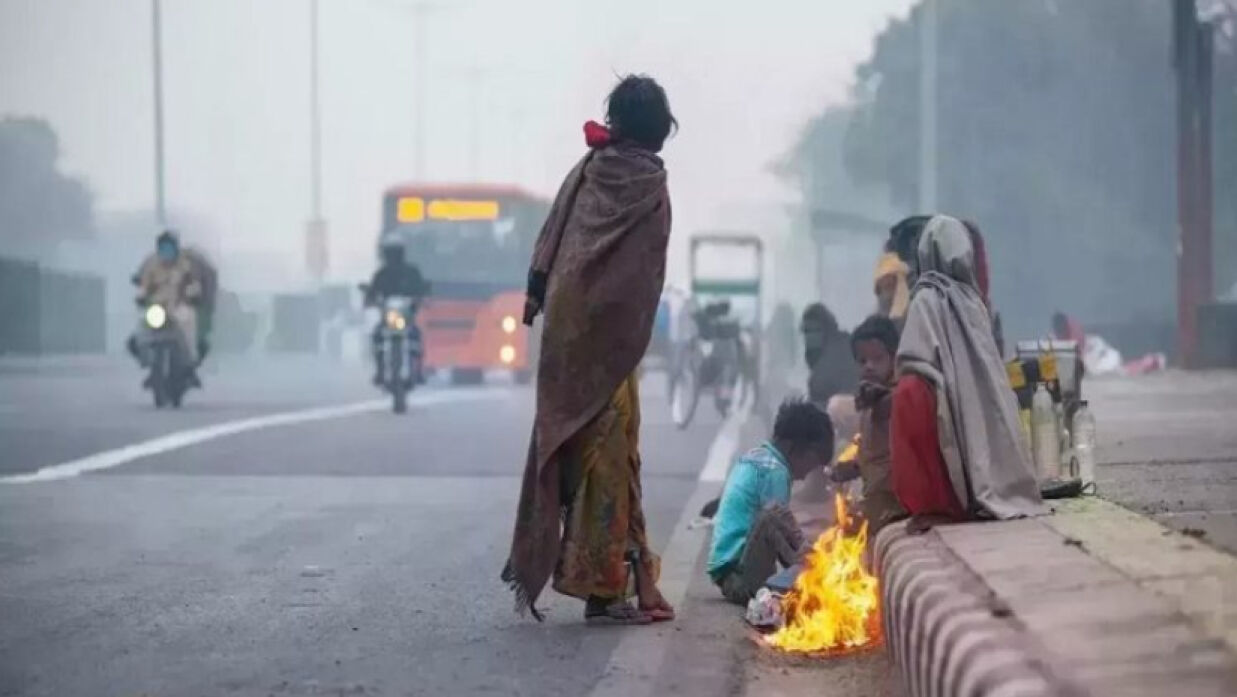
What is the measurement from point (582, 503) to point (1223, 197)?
3401 centimetres

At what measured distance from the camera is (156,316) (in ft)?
73.2

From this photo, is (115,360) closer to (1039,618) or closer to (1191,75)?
(1191,75)

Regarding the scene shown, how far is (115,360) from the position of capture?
52.2 m

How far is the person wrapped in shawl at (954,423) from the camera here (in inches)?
284

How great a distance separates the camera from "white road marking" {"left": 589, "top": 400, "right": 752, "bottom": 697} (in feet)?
21.6

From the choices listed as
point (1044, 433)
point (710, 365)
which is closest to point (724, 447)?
point (710, 365)

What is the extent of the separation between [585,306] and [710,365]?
15.3 m

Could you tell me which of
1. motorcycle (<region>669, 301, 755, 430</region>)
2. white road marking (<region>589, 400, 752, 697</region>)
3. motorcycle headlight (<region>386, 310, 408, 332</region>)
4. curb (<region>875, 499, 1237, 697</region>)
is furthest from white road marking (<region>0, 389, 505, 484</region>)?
curb (<region>875, 499, 1237, 697</region>)

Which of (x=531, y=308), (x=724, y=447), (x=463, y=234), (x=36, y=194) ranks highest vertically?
(x=36, y=194)

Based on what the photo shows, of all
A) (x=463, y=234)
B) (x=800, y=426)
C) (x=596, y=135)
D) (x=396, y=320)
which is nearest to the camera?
(x=596, y=135)

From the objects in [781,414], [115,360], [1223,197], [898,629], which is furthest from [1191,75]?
[115,360]

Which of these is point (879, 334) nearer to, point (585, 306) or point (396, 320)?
point (585, 306)

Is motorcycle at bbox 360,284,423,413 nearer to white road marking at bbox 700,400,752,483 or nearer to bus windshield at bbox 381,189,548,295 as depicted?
white road marking at bbox 700,400,752,483

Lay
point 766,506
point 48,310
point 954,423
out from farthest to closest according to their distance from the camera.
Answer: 1. point 48,310
2. point 766,506
3. point 954,423
